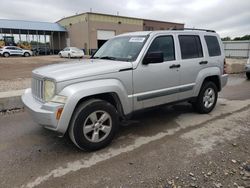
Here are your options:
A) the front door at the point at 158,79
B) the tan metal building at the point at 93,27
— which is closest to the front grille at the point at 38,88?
the front door at the point at 158,79

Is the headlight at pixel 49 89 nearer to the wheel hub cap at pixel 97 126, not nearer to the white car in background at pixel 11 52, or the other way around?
the wheel hub cap at pixel 97 126

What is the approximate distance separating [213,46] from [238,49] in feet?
81.3

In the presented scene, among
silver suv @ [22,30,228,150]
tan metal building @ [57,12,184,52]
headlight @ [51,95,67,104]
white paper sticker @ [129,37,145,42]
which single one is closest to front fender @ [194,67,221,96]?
silver suv @ [22,30,228,150]

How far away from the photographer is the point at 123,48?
448 cm

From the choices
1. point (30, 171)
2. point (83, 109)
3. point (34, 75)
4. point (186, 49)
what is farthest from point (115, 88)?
point (186, 49)

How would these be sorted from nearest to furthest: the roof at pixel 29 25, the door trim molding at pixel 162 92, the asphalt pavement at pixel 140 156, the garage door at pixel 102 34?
the asphalt pavement at pixel 140 156 → the door trim molding at pixel 162 92 → the roof at pixel 29 25 → the garage door at pixel 102 34

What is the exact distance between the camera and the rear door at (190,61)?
4.75 m

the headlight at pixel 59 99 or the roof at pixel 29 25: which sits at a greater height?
the roof at pixel 29 25

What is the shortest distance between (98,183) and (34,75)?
2199 millimetres

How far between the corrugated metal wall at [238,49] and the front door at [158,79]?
82.8 ft

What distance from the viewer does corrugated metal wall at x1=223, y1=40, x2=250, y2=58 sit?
26047mm

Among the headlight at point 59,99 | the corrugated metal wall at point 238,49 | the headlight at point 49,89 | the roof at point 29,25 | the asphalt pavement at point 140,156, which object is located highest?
the roof at point 29,25

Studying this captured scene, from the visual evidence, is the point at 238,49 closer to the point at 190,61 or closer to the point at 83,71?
the point at 190,61

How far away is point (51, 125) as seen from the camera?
3.27m
